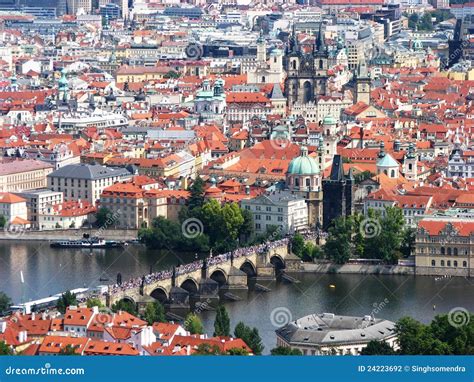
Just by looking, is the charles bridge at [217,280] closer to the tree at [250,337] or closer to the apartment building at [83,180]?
the tree at [250,337]

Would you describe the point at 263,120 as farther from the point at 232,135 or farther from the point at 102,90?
the point at 102,90

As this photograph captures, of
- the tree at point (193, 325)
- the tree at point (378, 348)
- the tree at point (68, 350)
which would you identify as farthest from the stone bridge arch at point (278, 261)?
the tree at point (68, 350)

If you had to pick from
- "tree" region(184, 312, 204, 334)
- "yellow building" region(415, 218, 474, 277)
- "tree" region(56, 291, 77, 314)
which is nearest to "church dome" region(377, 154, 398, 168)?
"yellow building" region(415, 218, 474, 277)

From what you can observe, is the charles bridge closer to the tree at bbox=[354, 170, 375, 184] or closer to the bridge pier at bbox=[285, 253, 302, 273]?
the bridge pier at bbox=[285, 253, 302, 273]

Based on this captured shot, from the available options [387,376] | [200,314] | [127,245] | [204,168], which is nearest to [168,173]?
[204,168]

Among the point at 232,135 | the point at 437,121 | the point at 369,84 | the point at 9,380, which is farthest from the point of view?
the point at 369,84

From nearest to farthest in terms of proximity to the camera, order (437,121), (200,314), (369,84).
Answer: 1. (200,314)
2. (437,121)
3. (369,84)
